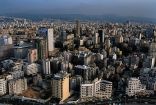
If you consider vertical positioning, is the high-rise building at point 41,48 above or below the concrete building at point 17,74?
above

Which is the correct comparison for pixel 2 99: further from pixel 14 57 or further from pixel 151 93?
pixel 14 57

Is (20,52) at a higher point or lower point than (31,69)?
higher

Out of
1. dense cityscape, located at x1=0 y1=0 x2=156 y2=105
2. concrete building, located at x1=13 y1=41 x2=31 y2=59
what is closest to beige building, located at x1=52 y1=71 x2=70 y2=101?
dense cityscape, located at x1=0 y1=0 x2=156 y2=105

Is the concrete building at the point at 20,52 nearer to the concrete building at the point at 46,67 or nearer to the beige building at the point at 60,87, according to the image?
the concrete building at the point at 46,67

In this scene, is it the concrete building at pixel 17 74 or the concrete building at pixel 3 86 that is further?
the concrete building at pixel 17 74

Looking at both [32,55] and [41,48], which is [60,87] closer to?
[32,55]

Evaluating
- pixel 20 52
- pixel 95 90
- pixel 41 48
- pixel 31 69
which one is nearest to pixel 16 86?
pixel 31 69

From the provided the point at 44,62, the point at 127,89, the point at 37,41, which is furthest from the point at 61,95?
the point at 37,41

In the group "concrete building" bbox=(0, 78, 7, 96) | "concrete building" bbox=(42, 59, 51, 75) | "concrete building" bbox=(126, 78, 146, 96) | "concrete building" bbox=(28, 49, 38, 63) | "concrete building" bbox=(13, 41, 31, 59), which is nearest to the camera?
"concrete building" bbox=(126, 78, 146, 96)

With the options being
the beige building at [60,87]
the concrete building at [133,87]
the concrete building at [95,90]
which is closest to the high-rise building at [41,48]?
the beige building at [60,87]

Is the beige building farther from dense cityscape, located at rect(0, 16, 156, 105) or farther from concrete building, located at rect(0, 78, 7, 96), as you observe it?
concrete building, located at rect(0, 78, 7, 96)

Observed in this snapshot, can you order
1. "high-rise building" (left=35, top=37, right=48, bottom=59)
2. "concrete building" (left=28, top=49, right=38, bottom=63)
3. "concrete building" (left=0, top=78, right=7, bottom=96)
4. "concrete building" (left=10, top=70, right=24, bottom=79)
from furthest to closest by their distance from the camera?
"high-rise building" (left=35, top=37, right=48, bottom=59) → "concrete building" (left=28, top=49, right=38, bottom=63) → "concrete building" (left=10, top=70, right=24, bottom=79) → "concrete building" (left=0, top=78, right=7, bottom=96)
